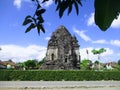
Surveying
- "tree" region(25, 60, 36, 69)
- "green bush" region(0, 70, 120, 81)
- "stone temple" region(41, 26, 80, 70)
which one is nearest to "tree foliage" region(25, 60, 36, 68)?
"tree" region(25, 60, 36, 69)

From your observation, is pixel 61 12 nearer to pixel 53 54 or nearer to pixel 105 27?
A: pixel 105 27

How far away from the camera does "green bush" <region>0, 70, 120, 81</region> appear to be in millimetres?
37875

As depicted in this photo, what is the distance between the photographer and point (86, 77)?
132ft

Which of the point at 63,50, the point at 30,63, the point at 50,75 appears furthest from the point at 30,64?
the point at 50,75

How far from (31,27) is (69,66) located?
6301 cm

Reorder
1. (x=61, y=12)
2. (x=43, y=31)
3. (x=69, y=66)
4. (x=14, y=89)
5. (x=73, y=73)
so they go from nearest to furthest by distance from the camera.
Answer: (x=61, y=12) → (x=43, y=31) → (x=14, y=89) → (x=73, y=73) → (x=69, y=66)

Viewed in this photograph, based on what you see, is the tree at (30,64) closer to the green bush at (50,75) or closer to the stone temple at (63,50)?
the stone temple at (63,50)

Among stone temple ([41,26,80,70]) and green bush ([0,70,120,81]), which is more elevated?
stone temple ([41,26,80,70])

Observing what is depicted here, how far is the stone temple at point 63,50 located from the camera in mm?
64625

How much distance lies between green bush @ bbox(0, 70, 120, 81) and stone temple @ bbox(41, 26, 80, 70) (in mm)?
23550

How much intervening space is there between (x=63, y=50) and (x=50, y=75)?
27.6 metres

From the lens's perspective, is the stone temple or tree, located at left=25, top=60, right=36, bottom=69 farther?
tree, located at left=25, top=60, right=36, bottom=69

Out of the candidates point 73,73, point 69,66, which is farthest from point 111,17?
point 69,66

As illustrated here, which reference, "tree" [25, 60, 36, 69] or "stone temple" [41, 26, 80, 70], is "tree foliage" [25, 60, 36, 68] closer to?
"tree" [25, 60, 36, 69]
